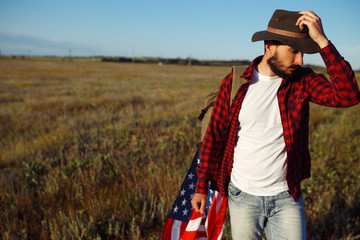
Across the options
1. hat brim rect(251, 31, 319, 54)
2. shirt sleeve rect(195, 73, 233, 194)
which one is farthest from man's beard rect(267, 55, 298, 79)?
shirt sleeve rect(195, 73, 233, 194)

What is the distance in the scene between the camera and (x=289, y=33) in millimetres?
1557

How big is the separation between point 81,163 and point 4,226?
1.48 meters

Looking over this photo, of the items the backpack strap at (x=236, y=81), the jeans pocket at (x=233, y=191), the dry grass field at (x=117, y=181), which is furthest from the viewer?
the dry grass field at (x=117, y=181)

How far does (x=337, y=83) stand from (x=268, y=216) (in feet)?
3.25

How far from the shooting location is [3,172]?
4289 mm

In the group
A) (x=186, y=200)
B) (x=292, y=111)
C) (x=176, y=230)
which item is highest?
(x=292, y=111)

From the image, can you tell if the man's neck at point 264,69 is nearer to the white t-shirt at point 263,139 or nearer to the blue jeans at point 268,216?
the white t-shirt at point 263,139

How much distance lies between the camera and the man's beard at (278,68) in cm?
162

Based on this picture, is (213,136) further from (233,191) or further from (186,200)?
(186,200)

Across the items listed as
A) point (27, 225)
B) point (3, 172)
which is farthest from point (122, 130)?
point (27, 225)

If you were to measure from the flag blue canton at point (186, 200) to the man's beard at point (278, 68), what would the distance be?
0.91 meters

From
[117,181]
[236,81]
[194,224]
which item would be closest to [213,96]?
[236,81]

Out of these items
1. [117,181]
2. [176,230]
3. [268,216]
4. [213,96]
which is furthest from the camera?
[117,181]

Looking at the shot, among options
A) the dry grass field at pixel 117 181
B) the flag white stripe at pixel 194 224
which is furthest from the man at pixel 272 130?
the dry grass field at pixel 117 181
